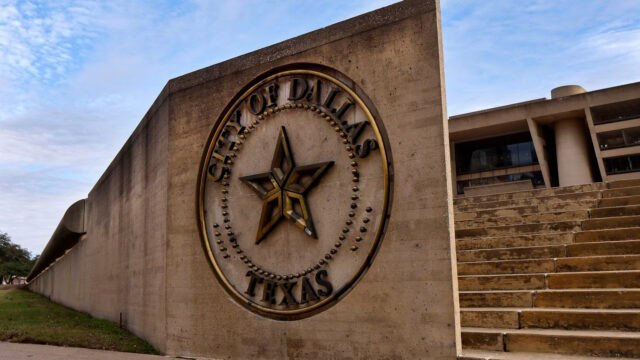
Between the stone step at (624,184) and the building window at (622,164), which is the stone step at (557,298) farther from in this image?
the building window at (622,164)

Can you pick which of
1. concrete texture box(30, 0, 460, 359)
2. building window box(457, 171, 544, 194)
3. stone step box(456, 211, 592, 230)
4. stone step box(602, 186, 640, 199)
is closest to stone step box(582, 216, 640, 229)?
stone step box(456, 211, 592, 230)

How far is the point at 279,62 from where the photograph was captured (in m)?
6.38

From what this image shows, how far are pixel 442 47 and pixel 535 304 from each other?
115 inches

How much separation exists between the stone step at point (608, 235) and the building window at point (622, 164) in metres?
17.4

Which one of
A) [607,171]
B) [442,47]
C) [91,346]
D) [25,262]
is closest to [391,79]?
[442,47]

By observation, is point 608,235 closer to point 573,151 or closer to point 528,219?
point 528,219

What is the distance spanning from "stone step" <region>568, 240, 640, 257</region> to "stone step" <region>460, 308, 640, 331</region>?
61.8 inches

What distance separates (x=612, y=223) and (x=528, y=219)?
4.13 feet

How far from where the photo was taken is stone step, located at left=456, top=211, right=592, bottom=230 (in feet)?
26.9

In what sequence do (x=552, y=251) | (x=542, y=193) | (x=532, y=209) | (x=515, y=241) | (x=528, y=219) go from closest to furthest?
(x=552, y=251) < (x=515, y=241) < (x=528, y=219) < (x=532, y=209) < (x=542, y=193)

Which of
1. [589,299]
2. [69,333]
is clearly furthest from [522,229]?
[69,333]

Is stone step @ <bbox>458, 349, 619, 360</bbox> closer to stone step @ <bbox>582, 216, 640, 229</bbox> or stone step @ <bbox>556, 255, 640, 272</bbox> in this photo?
stone step @ <bbox>556, 255, 640, 272</bbox>

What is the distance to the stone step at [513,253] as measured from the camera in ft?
22.2

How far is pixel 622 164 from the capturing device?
74.0ft
